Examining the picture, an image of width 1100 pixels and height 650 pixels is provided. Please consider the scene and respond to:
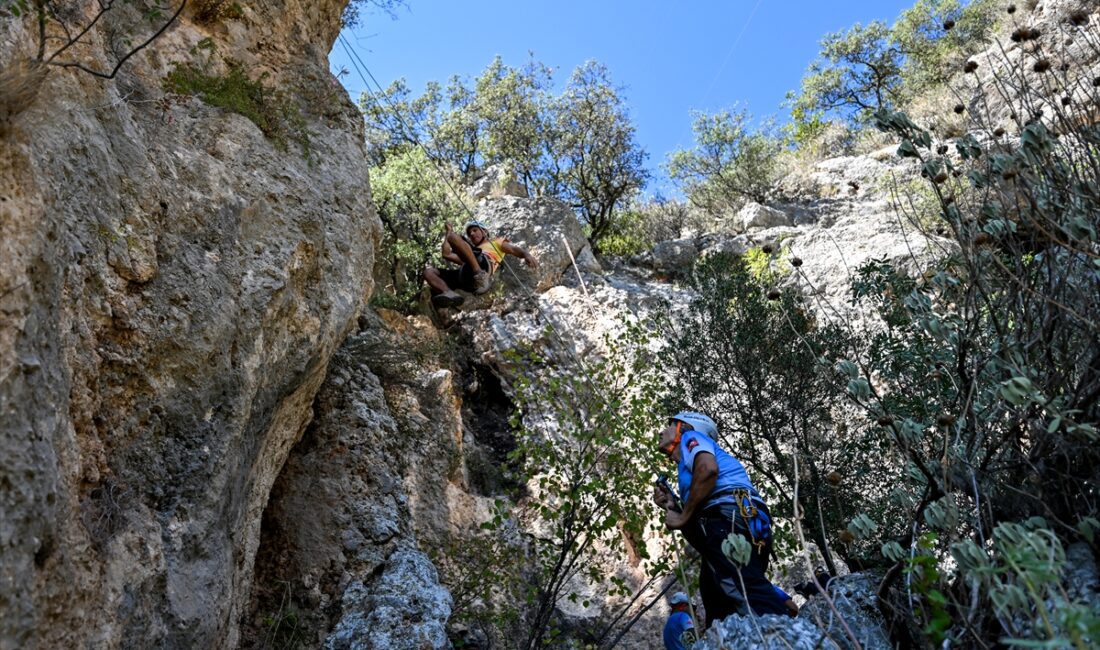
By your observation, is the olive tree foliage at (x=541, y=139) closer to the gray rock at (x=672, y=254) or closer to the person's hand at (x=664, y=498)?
the gray rock at (x=672, y=254)

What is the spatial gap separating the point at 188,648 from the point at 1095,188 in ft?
16.0

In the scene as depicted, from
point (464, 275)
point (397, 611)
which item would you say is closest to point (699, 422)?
point (397, 611)

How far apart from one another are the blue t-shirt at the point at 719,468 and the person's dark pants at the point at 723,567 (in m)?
0.12

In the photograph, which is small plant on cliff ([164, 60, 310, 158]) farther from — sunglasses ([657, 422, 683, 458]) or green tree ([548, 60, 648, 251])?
green tree ([548, 60, 648, 251])

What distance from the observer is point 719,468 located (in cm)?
518

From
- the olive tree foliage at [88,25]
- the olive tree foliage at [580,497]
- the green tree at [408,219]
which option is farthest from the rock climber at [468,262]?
the olive tree foliage at [88,25]

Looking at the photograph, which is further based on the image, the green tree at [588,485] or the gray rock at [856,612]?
the green tree at [588,485]

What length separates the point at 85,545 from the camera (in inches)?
136

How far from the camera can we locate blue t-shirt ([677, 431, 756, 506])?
5052 millimetres

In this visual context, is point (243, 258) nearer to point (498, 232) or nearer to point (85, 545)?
point (85, 545)

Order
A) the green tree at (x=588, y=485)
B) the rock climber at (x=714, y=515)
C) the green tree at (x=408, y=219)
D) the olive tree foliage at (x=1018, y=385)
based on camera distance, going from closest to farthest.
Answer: the olive tree foliage at (x=1018, y=385) → the rock climber at (x=714, y=515) → the green tree at (x=588, y=485) → the green tree at (x=408, y=219)

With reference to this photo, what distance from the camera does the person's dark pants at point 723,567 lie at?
181 inches

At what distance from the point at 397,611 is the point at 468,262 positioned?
17.6 ft

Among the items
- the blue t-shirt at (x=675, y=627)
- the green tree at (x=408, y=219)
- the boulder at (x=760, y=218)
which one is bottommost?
the blue t-shirt at (x=675, y=627)
